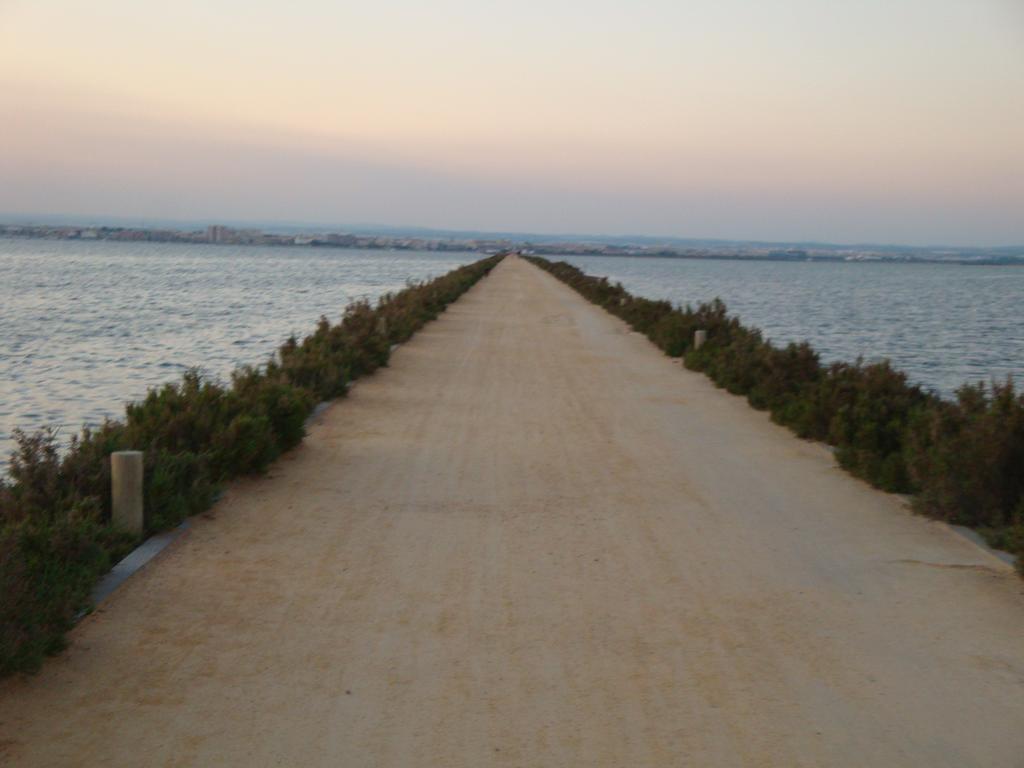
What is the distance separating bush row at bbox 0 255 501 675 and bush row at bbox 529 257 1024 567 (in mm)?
5817

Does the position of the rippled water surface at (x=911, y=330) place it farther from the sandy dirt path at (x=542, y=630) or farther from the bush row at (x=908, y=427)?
the sandy dirt path at (x=542, y=630)

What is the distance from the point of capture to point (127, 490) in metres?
7.90

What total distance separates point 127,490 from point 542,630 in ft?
10.7

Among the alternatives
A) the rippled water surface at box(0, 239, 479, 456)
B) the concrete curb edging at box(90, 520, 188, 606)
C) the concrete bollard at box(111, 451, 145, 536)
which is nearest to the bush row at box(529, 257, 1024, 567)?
the concrete curb edging at box(90, 520, 188, 606)

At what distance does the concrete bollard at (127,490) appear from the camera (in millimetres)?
7820

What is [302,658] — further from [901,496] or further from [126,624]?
[901,496]

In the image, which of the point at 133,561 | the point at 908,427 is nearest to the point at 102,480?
the point at 133,561

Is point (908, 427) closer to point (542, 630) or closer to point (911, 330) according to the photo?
point (542, 630)

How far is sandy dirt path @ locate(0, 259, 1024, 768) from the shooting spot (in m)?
5.07

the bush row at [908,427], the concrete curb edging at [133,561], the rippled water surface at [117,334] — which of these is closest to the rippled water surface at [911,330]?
the bush row at [908,427]

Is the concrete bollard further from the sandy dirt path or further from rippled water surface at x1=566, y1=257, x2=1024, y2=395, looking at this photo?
rippled water surface at x1=566, y1=257, x2=1024, y2=395

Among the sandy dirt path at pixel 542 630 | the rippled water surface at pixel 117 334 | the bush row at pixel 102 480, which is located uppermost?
the bush row at pixel 102 480

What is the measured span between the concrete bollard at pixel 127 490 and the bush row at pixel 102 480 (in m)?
0.12

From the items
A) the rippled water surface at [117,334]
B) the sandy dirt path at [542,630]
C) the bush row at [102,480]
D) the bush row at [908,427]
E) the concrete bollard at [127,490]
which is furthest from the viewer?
the rippled water surface at [117,334]
